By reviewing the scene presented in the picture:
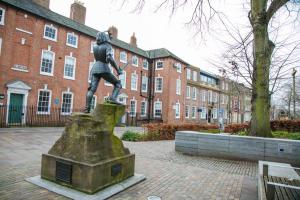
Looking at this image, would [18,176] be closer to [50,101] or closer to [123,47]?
[50,101]

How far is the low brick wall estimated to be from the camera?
7754 millimetres

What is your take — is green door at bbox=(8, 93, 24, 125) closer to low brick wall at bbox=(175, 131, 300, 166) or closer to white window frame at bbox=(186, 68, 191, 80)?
low brick wall at bbox=(175, 131, 300, 166)

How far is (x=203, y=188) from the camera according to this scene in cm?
502

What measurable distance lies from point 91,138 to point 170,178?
8.24ft

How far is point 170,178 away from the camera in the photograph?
5691mm

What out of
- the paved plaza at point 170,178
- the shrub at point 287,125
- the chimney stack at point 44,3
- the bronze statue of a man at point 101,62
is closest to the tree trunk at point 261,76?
the paved plaza at point 170,178

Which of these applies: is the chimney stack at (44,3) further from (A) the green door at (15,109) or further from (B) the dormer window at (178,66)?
(B) the dormer window at (178,66)

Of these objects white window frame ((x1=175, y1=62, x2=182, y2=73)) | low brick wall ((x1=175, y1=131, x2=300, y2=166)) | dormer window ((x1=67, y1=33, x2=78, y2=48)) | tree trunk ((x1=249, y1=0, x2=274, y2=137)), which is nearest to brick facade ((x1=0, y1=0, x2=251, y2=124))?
dormer window ((x1=67, y1=33, x2=78, y2=48))

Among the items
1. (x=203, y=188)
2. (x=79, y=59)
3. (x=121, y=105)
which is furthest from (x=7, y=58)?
(x=203, y=188)

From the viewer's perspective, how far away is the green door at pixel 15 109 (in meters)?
16.2

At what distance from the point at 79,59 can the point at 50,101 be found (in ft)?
17.2

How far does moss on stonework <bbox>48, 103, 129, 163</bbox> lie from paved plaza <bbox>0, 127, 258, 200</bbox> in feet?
2.85

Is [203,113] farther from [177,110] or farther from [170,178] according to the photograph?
[170,178]

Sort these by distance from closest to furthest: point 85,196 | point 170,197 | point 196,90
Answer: point 85,196, point 170,197, point 196,90
